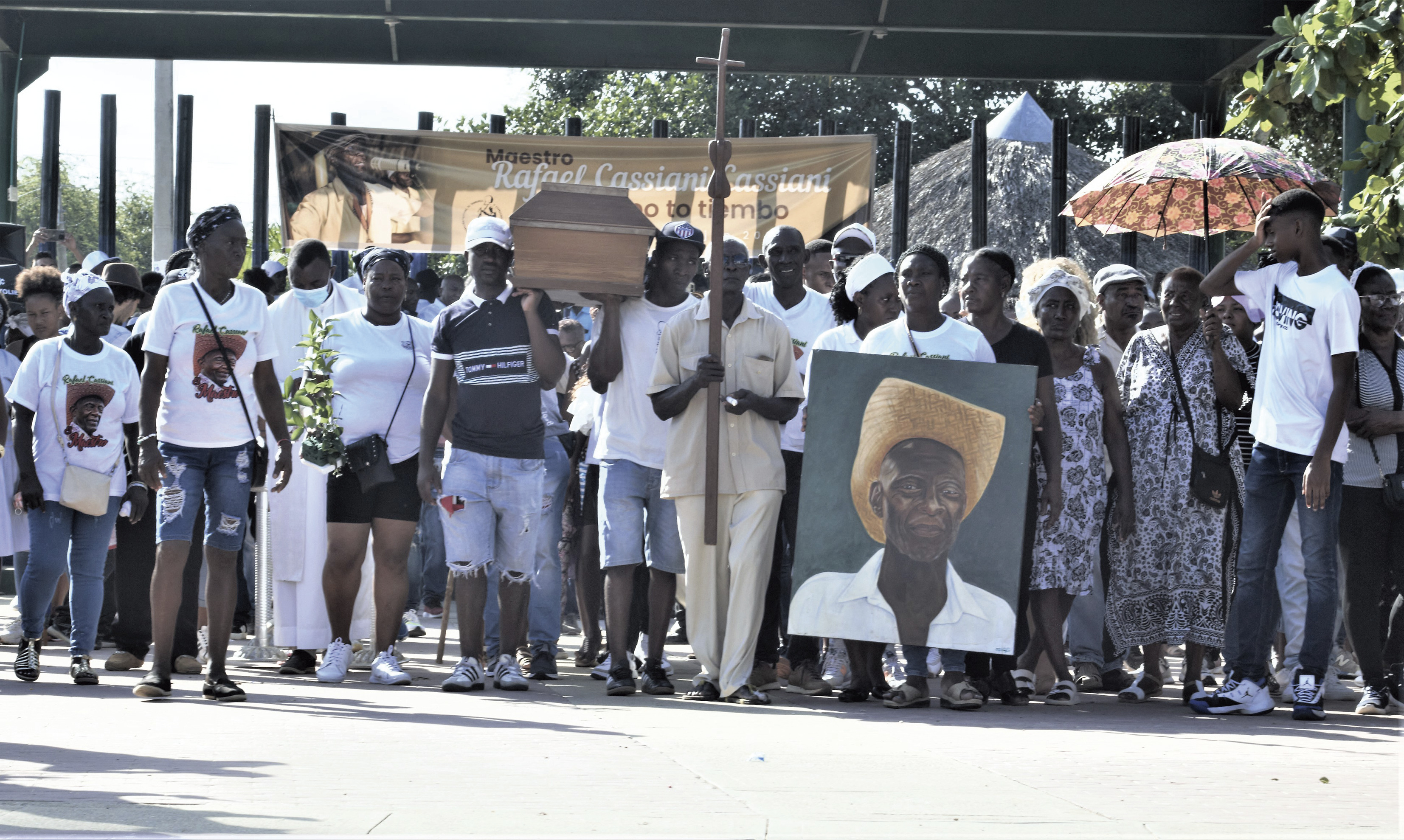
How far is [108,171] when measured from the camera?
11.5m

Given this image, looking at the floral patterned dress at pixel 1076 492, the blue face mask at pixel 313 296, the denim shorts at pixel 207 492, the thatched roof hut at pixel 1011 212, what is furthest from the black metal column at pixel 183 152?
the thatched roof hut at pixel 1011 212

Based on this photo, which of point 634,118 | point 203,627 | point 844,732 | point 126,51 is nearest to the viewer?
point 844,732

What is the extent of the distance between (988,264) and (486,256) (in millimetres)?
2469

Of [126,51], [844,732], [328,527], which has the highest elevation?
[126,51]

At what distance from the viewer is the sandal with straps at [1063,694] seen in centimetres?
764

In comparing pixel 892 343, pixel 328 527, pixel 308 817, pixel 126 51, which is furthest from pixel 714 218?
pixel 126 51

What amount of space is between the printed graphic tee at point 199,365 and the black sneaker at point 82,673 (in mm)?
1363

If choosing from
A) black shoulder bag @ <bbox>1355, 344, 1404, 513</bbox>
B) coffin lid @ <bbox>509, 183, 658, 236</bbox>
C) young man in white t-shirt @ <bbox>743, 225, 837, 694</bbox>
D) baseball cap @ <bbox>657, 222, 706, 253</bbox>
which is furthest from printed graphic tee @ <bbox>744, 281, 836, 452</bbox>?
black shoulder bag @ <bbox>1355, 344, 1404, 513</bbox>

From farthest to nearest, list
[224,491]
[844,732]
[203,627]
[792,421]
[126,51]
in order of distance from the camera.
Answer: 1. [126,51]
2. [203,627]
3. [792,421]
4. [224,491]
5. [844,732]

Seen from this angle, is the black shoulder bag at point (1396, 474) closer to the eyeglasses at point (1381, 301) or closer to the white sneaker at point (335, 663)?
the eyeglasses at point (1381, 301)

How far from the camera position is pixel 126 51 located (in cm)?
1227

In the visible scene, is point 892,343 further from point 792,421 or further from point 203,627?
point 203,627

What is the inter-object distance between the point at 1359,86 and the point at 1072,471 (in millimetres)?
2355

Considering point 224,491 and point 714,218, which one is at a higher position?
point 714,218
